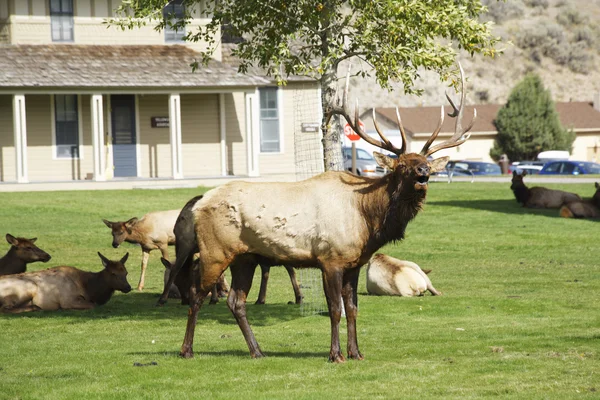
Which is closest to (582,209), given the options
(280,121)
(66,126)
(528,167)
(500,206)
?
(500,206)

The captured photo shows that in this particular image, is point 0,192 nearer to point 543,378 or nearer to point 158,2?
point 158,2

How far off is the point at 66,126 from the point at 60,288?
22.9 metres

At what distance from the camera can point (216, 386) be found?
9.84 metres

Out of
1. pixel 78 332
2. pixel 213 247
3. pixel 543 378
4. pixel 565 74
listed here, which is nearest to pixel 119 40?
pixel 78 332

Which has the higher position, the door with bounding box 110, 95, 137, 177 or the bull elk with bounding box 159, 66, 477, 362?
the door with bounding box 110, 95, 137, 177

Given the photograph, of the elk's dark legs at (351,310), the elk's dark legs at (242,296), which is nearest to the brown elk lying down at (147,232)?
the elk's dark legs at (242,296)

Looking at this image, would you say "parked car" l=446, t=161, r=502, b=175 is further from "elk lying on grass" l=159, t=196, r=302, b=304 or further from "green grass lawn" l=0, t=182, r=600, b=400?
"elk lying on grass" l=159, t=196, r=302, b=304

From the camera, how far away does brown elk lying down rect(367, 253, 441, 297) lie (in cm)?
1681

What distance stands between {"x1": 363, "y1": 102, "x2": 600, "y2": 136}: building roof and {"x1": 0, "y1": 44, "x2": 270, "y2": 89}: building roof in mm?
35187

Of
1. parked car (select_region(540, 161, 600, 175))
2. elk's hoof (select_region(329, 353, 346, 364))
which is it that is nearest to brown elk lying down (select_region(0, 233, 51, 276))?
elk's hoof (select_region(329, 353, 346, 364))

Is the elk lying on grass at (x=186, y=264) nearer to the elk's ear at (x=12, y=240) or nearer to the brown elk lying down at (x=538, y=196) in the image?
the elk's ear at (x=12, y=240)

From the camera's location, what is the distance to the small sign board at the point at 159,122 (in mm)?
38688

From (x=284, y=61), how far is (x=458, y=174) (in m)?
41.1

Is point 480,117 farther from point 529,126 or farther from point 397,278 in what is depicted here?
point 397,278
